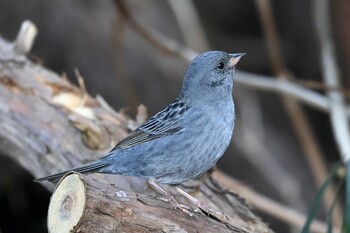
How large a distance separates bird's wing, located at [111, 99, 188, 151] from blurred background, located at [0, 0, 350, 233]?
6.81 feet

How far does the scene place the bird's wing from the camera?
3.71m

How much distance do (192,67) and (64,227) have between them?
1.29 m

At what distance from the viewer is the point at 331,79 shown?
616 centimetres

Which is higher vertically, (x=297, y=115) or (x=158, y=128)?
(x=297, y=115)

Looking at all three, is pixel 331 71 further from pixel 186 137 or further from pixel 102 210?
pixel 102 210

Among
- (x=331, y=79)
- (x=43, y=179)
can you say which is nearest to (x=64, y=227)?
(x=43, y=179)

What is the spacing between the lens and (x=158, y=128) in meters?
3.74

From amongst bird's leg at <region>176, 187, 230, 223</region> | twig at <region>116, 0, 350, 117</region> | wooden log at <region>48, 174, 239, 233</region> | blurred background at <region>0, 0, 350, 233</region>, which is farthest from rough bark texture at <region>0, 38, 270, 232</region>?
twig at <region>116, 0, 350, 117</region>

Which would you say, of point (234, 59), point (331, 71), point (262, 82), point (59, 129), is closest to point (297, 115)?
point (331, 71)

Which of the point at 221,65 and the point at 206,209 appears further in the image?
the point at 221,65

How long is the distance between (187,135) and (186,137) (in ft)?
0.04

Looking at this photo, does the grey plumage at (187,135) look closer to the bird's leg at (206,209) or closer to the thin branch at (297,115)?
the bird's leg at (206,209)

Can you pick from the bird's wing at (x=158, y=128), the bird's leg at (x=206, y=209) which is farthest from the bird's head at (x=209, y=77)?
the bird's leg at (x=206, y=209)

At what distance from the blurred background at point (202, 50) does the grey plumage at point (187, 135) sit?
199 centimetres
